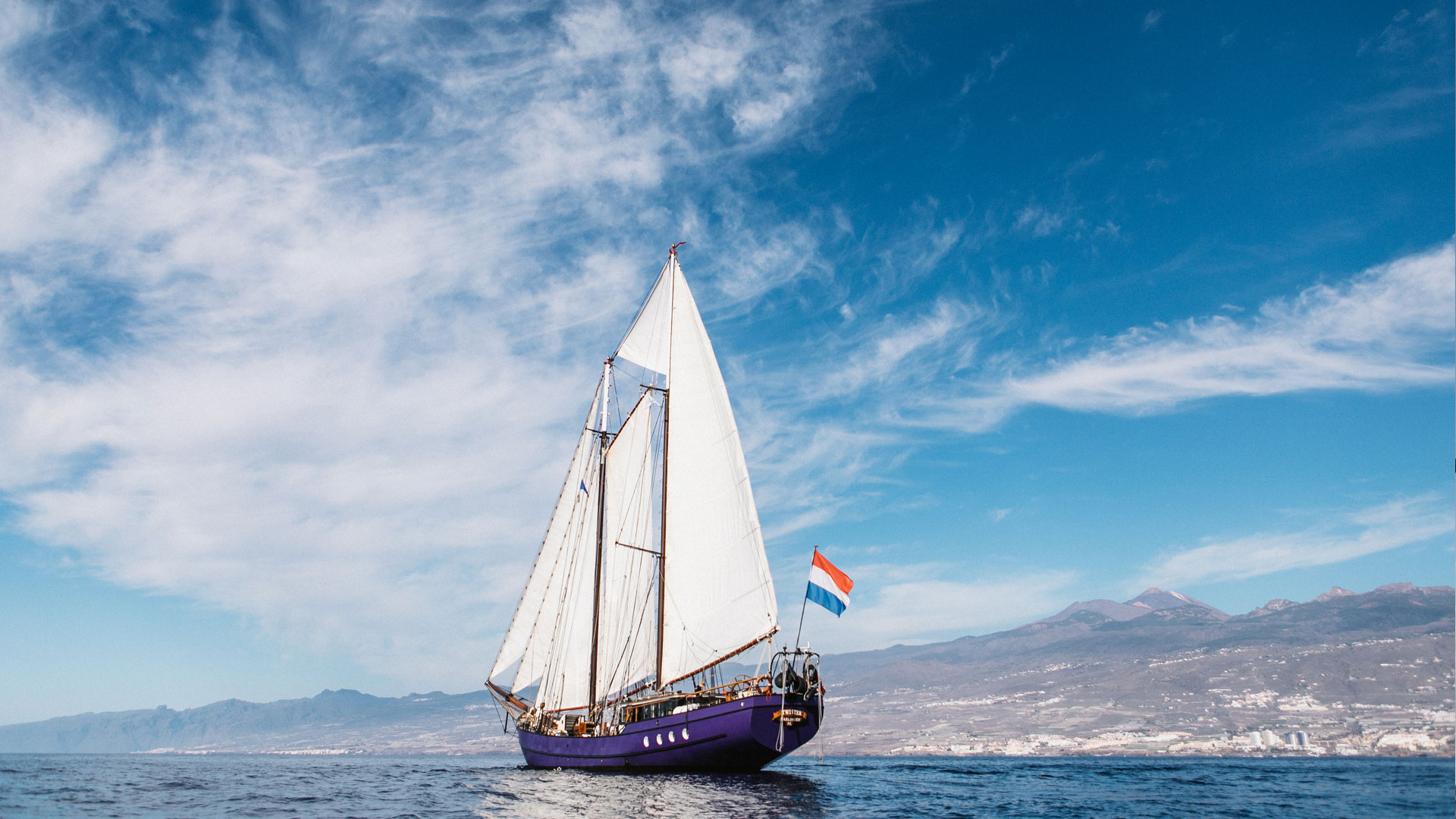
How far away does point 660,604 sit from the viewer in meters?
58.8

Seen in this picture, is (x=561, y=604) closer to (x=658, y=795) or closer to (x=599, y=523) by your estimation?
(x=599, y=523)

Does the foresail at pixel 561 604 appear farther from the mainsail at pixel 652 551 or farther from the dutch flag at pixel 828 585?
the dutch flag at pixel 828 585

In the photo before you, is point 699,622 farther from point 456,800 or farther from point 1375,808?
point 1375,808

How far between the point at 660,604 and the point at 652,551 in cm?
501

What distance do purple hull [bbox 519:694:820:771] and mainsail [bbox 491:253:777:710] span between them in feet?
13.1

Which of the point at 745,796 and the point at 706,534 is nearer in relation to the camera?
the point at 745,796

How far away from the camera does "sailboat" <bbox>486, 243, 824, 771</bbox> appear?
51844 millimetres

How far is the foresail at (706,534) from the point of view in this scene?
54.7 metres

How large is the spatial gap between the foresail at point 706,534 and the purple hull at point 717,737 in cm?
419

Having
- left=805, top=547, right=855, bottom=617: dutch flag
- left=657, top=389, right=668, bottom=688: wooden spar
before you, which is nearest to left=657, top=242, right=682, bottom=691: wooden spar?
left=657, top=389, right=668, bottom=688: wooden spar

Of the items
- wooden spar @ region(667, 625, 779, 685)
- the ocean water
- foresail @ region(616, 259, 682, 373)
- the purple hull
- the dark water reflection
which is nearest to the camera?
the dark water reflection

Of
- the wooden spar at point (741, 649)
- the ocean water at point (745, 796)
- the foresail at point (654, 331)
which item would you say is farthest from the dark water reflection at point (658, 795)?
the foresail at point (654, 331)

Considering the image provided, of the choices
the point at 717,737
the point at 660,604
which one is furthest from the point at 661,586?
the point at 717,737

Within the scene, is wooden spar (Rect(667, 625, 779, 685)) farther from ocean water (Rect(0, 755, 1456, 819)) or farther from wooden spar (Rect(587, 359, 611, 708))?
wooden spar (Rect(587, 359, 611, 708))
